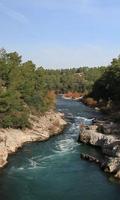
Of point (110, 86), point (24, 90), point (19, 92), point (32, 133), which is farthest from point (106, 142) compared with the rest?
point (110, 86)

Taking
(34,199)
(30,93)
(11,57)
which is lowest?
(34,199)

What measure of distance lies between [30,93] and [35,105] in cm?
243

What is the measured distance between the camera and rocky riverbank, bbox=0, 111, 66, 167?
44.9 meters

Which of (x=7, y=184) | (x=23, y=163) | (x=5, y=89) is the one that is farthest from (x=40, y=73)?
(x=7, y=184)

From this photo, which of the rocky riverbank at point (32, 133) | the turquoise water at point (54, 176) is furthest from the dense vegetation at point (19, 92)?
the turquoise water at point (54, 176)

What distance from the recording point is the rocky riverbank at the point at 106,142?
38625 millimetres

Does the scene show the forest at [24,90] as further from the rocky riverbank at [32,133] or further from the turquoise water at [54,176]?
the turquoise water at [54,176]

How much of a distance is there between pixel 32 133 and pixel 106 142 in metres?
11.8

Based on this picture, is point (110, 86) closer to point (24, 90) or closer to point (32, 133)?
point (24, 90)

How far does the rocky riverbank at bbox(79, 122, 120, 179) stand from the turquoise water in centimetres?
97

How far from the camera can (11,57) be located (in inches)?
2557

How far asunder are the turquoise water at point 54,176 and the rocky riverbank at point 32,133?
3.78ft

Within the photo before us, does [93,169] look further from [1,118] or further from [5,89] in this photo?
[5,89]

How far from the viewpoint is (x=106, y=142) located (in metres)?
46.6
